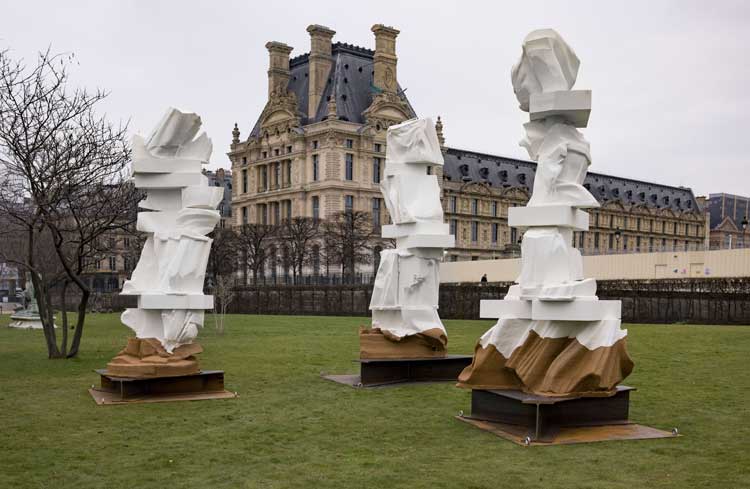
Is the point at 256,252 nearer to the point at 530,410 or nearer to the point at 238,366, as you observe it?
the point at 238,366

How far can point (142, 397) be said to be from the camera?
1539 centimetres

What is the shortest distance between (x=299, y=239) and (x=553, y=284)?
63.2 m

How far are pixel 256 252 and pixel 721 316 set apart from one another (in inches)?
1952

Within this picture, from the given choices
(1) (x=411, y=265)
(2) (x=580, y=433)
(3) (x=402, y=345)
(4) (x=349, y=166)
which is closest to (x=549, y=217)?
(2) (x=580, y=433)

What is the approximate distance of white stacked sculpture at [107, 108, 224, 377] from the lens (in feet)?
52.5

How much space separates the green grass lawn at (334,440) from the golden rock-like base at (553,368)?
95cm

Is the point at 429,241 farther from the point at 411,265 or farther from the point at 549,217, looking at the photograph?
the point at 549,217

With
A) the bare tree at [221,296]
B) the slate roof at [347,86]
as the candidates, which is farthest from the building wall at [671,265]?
the slate roof at [347,86]

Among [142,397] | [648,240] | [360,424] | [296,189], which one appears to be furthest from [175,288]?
[648,240]

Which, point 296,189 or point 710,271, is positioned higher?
point 296,189

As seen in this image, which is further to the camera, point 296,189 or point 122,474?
point 296,189

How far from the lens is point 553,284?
12328 mm

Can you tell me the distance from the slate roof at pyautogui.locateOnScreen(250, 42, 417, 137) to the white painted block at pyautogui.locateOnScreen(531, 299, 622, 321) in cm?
7511

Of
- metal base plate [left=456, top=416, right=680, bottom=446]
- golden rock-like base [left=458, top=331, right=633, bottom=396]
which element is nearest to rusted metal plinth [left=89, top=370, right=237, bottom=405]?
golden rock-like base [left=458, top=331, right=633, bottom=396]
